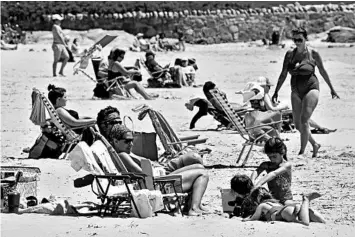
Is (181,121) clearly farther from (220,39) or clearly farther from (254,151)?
(220,39)

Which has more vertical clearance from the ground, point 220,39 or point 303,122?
point 303,122

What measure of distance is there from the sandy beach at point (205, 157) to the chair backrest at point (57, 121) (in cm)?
35

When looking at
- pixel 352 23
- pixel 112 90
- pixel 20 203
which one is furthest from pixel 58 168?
pixel 352 23

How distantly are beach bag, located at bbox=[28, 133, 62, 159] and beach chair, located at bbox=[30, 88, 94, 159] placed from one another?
0.08 m

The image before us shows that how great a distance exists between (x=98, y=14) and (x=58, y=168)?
1306 inches

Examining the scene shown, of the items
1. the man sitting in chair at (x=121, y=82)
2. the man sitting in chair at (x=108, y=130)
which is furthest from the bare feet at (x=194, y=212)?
the man sitting in chair at (x=121, y=82)

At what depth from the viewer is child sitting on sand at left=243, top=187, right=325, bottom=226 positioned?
21.6 feet

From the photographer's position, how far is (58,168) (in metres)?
9.14

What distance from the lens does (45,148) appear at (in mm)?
9766

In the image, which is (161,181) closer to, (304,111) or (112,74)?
(304,111)

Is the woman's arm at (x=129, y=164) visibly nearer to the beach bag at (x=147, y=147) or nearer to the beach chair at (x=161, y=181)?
the beach chair at (x=161, y=181)

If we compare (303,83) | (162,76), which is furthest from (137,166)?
(162,76)

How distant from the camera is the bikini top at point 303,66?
9867 millimetres

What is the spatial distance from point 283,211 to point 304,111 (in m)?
3.32
